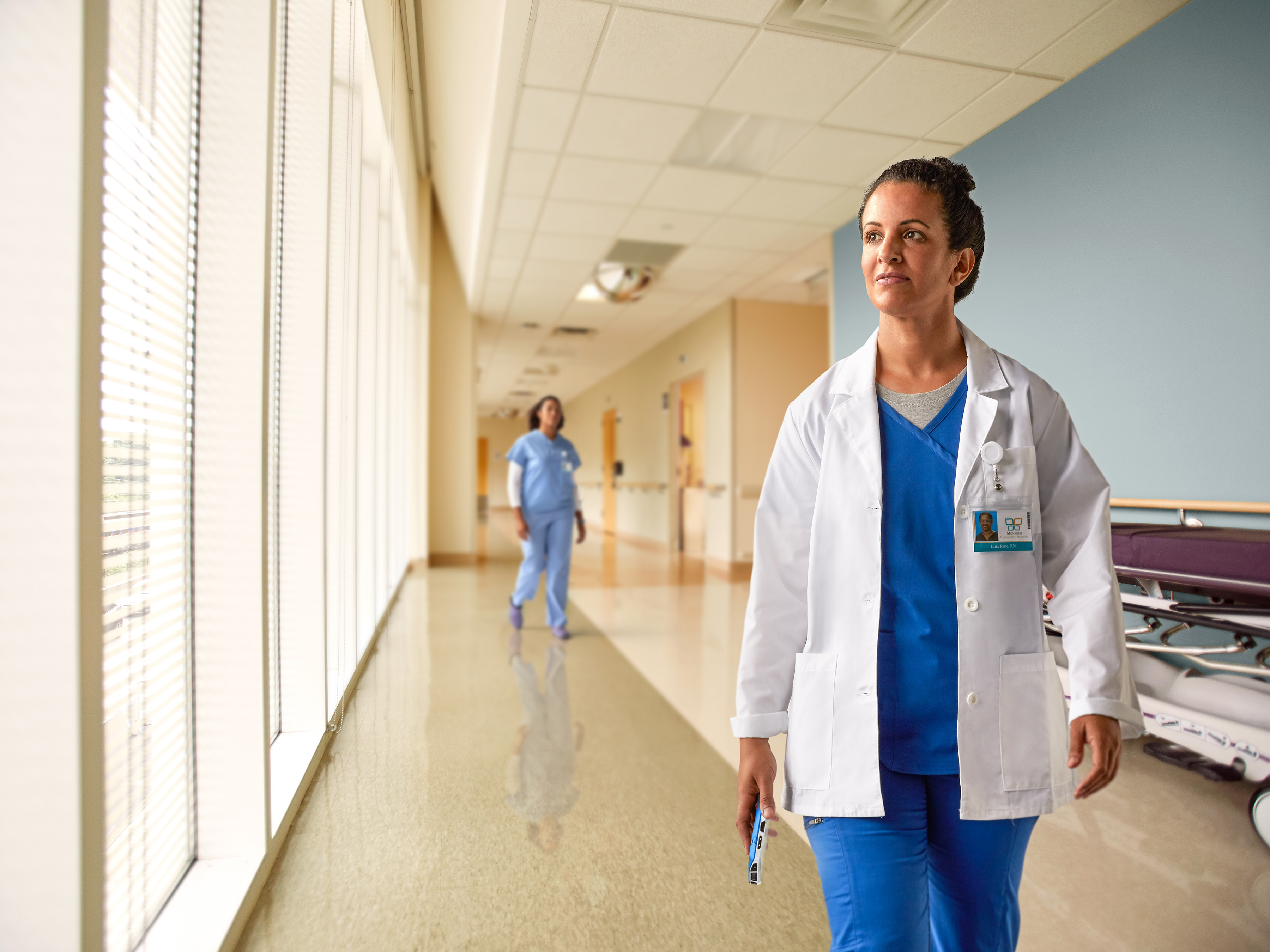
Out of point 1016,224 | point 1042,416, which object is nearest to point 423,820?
point 1042,416

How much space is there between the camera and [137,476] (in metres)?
1.44

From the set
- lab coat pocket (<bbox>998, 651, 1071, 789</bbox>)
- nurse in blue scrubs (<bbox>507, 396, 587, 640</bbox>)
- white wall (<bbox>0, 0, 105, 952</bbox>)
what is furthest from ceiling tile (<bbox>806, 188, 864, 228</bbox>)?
white wall (<bbox>0, 0, 105, 952</bbox>)

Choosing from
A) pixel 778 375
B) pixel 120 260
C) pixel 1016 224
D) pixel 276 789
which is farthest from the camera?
pixel 778 375

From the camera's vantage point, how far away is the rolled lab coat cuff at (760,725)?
109cm

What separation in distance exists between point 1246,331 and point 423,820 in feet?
11.5

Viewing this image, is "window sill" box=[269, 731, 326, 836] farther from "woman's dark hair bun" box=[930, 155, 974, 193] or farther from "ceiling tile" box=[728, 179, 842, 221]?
"ceiling tile" box=[728, 179, 842, 221]

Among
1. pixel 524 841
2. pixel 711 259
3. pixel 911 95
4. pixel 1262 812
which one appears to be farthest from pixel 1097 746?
pixel 711 259

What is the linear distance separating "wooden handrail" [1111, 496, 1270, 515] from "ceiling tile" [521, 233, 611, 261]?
14.0 feet

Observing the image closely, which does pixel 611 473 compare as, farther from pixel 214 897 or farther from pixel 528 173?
pixel 214 897

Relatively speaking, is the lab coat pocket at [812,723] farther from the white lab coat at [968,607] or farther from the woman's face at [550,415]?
the woman's face at [550,415]

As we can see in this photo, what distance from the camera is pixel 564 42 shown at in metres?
3.30

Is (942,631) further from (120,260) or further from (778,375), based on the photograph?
(778,375)

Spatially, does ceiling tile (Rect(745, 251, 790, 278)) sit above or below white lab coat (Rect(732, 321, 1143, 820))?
above

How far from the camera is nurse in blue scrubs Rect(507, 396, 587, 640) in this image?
5.02 metres
